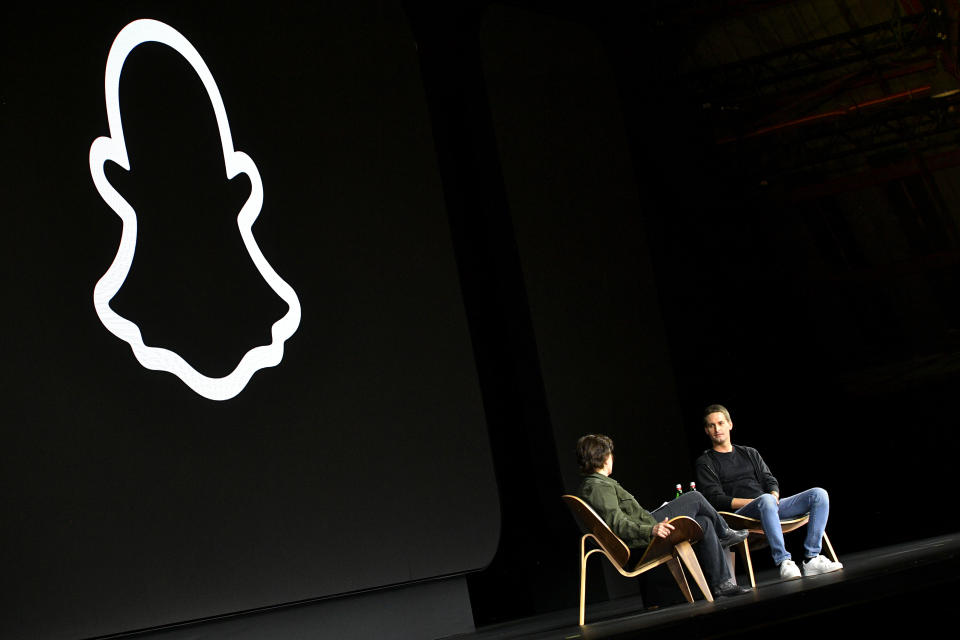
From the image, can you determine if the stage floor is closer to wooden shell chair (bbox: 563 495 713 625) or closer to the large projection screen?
wooden shell chair (bbox: 563 495 713 625)

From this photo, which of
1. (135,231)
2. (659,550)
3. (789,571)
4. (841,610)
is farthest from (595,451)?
(135,231)

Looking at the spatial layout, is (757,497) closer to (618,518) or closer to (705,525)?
(705,525)

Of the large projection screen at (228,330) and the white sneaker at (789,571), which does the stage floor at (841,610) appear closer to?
the white sneaker at (789,571)

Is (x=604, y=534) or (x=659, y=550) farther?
(x=604, y=534)

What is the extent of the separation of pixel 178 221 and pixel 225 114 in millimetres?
653

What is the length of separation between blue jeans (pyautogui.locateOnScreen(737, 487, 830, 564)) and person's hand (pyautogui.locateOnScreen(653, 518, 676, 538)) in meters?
0.64

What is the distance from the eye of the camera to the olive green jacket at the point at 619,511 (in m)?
4.74

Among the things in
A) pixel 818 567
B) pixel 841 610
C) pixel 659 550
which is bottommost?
pixel 841 610

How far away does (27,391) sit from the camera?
14.2 feet

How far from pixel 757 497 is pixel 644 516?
68 centimetres

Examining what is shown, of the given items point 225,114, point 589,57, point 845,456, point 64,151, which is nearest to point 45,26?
point 64,151

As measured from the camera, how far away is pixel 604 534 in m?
4.84

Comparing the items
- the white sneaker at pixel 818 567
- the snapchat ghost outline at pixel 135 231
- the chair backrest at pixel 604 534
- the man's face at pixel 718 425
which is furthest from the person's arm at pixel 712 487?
the snapchat ghost outline at pixel 135 231

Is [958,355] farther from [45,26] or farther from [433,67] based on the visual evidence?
[45,26]
